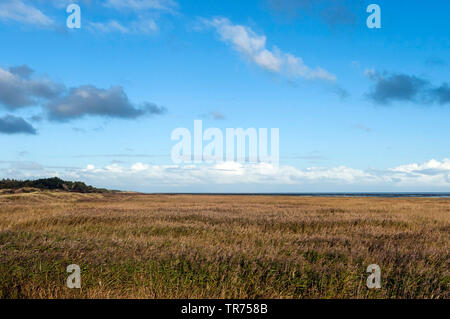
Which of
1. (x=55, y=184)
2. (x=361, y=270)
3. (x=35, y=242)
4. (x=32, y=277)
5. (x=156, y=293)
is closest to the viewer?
(x=156, y=293)

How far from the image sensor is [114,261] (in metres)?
7.47

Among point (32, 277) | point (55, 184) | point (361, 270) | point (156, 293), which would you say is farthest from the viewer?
point (55, 184)

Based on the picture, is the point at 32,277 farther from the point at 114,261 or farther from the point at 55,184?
the point at 55,184

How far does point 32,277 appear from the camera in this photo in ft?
21.7

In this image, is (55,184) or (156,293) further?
(55,184)

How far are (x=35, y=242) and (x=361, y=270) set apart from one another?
26.9 feet

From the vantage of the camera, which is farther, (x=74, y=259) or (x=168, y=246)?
(x=168, y=246)

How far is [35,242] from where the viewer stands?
8945 mm

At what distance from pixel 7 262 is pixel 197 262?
3969 mm
